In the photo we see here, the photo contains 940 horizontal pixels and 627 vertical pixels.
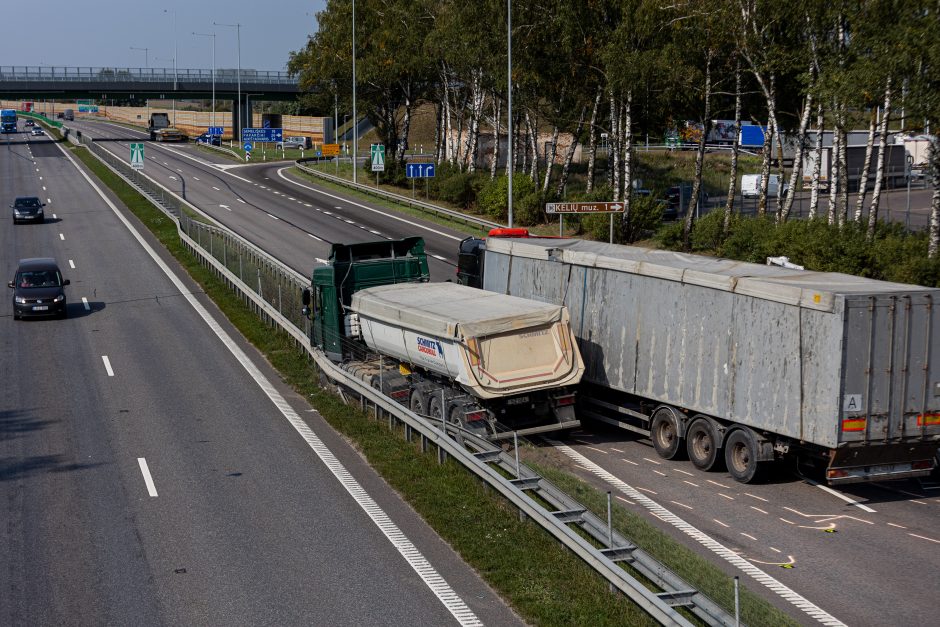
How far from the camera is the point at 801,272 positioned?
17703 mm

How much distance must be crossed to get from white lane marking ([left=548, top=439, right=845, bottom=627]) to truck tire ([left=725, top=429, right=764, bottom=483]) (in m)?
1.63

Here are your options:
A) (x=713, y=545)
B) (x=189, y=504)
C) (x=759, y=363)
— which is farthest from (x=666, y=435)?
(x=189, y=504)

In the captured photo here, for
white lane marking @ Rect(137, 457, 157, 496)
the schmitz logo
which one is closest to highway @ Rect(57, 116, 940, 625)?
the schmitz logo

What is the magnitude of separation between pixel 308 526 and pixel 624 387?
Result: 6.97 meters

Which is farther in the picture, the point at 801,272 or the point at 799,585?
the point at 801,272

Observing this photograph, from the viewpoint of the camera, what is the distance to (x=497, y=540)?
43.5 ft

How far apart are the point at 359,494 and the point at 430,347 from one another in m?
3.77

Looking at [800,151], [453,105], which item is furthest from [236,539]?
[453,105]

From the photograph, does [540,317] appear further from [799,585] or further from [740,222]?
[740,222]

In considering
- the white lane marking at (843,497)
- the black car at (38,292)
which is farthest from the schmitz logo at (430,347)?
the black car at (38,292)

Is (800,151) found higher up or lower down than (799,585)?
higher up

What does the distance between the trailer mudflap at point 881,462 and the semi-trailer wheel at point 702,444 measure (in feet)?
6.81

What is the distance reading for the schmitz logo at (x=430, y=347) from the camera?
18189mm

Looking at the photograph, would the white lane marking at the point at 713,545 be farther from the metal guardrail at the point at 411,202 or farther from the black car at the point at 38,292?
the metal guardrail at the point at 411,202
